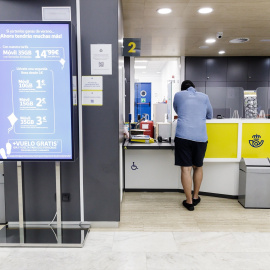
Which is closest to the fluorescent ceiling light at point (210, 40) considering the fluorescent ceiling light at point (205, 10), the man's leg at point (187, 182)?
the fluorescent ceiling light at point (205, 10)

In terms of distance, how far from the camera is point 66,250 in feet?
7.91

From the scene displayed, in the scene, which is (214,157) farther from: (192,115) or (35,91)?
(35,91)

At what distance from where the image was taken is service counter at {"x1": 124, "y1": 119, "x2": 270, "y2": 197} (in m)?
3.65

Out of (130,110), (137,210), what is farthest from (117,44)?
(130,110)

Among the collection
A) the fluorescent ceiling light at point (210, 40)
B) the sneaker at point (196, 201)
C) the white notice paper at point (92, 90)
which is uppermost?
the fluorescent ceiling light at point (210, 40)

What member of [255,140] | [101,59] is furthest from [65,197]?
[255,140]

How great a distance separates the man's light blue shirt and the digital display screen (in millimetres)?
1428

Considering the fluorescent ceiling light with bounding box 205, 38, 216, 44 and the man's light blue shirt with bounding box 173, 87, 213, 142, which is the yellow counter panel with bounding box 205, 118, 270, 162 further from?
the fluorescent ceiling light with bounding box 205, 38, 216, 44

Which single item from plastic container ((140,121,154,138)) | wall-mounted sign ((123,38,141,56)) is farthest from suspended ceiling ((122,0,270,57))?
plastic container ((140,121,154,138))

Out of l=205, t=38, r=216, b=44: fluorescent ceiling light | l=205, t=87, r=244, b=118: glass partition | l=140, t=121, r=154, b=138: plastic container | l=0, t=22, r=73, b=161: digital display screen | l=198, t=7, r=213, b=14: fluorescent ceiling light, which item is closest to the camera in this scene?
l=0, t=22, r=73, b=161: digital display screen

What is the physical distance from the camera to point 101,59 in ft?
8.77

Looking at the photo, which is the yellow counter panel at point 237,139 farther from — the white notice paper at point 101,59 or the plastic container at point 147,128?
the white notice paper at point 101,59

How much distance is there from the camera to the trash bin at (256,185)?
11.1 ft

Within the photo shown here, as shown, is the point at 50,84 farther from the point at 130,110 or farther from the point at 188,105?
the point at 130,110
